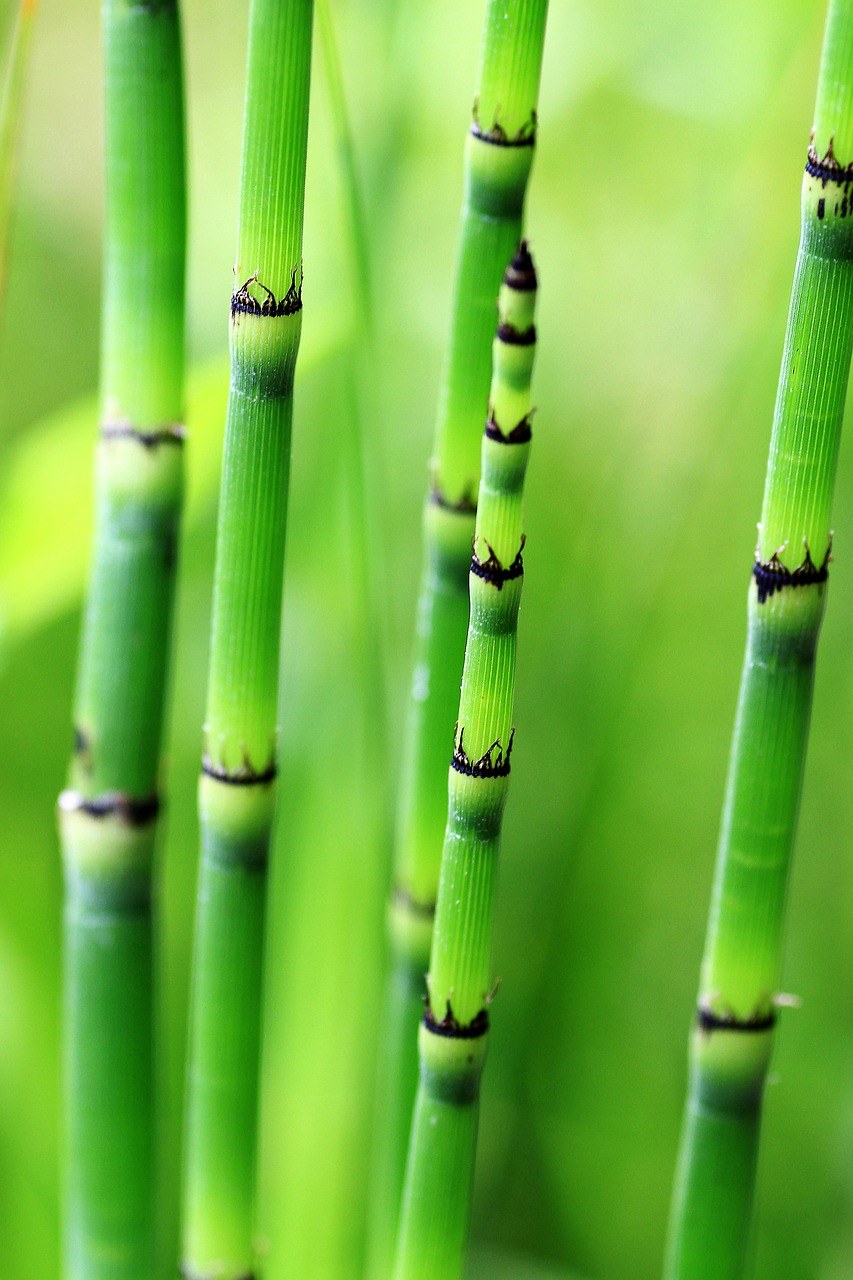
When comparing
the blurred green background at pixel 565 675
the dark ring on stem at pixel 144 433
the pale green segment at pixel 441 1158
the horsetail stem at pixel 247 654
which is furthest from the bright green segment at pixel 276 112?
the blurred green background at pixel 565 675

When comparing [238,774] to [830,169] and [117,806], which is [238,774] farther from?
[830,169]

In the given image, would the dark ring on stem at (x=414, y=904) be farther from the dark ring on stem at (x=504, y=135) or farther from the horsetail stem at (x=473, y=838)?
the dark ring on stem at (x=504, y=135)

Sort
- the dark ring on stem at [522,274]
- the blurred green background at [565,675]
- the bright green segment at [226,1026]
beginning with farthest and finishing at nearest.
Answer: the blurred green background at [565,675], the bright green segment at [226,1026], the dark ring on stem at [522,274]

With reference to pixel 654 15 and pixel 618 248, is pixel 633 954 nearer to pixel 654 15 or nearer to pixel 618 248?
pixel 618 248

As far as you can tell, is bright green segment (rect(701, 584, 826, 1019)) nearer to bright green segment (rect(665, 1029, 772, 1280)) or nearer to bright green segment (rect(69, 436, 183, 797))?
bright green segment (rect(665, 1029, 772, 1280))

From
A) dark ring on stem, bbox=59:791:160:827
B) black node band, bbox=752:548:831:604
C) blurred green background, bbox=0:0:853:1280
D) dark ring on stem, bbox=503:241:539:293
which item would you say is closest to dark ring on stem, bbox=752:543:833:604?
black node band, bbox=752:548:831:604

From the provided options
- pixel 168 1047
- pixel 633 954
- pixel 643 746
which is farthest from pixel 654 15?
pixel 168 1047
